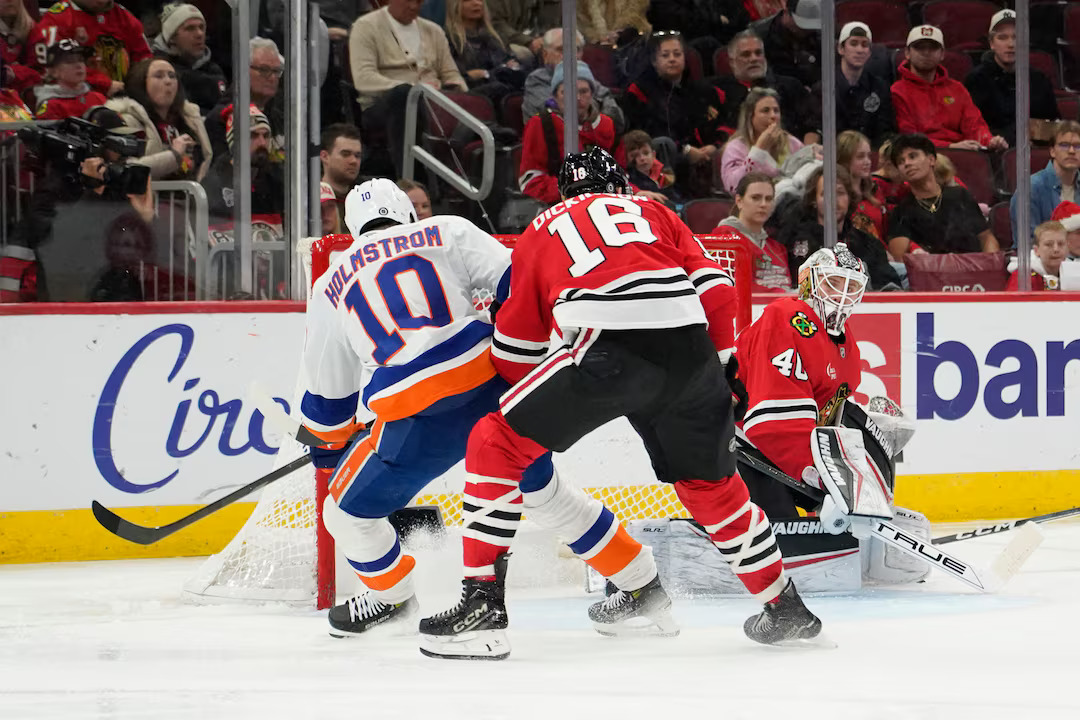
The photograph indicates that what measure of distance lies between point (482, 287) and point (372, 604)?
77 centimetres

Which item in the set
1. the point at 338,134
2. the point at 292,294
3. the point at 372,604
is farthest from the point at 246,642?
the point at 338,134

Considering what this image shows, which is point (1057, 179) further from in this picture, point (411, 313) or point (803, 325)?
point (411, 313)

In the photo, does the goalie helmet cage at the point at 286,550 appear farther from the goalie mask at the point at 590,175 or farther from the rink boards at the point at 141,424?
the goalie mask at the point at 590,175

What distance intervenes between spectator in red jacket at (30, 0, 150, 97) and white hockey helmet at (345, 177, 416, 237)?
164 centimetres

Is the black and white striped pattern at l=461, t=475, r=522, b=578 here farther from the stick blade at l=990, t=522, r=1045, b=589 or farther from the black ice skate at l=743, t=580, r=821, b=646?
the stick blade at l=990, t=522, r=1045, b=589

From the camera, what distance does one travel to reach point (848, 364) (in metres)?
3.80

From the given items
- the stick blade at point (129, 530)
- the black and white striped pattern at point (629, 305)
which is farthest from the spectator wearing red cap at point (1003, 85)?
the stick blade at point (129, 530)

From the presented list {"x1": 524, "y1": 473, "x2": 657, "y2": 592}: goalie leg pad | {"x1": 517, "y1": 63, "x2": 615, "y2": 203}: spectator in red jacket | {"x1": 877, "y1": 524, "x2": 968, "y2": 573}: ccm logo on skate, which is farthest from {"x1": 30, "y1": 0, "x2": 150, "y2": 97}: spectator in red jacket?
{"x1": 877, "y1": 524, "x2": 968, "y2": 573}: ccm logo on skate

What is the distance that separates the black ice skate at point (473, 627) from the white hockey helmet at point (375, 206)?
2.73 ft

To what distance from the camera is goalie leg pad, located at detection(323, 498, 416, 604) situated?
304 centimetres

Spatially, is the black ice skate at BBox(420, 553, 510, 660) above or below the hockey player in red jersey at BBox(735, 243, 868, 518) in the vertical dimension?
below

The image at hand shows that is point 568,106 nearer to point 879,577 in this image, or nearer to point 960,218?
point 960,218

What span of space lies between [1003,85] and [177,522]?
12.0ft

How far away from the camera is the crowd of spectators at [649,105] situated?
4418 millimetres
